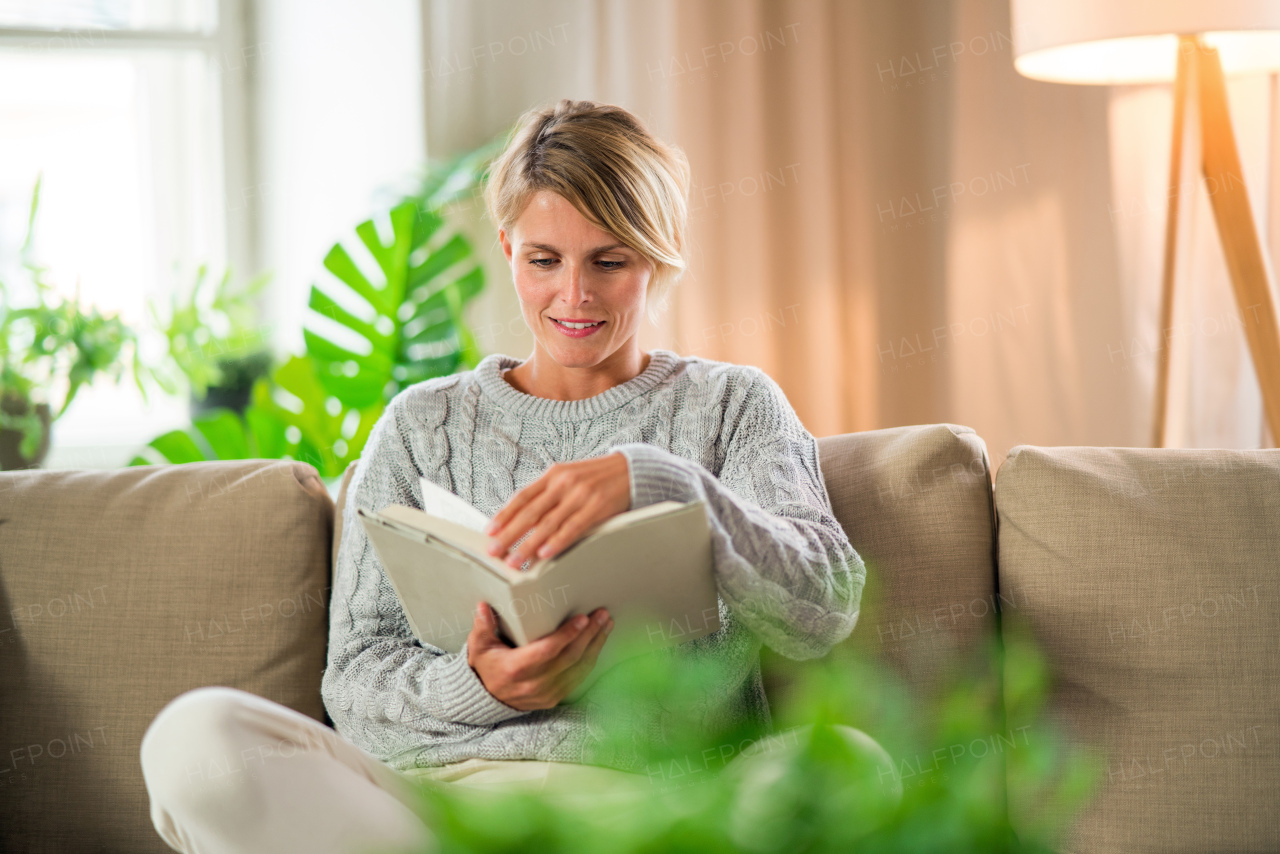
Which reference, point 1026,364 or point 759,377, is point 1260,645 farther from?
point 1026,364

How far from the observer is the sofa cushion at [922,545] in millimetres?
1301

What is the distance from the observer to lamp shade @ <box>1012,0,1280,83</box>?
167 cm

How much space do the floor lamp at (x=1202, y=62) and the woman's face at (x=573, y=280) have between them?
3.04 ft

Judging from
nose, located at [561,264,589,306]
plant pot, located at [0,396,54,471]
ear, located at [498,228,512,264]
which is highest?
ear, located at [498,228,512,264]

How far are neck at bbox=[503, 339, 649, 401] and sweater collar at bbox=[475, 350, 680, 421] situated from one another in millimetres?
14

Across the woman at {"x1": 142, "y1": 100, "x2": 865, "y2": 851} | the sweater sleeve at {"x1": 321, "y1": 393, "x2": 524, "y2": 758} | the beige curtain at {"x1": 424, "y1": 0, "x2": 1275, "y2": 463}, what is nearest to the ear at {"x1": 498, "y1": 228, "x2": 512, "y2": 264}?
the woman at {"x1": 142, "y1": 100, "x2": 865, "y2": 851}

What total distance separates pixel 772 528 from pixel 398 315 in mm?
1511

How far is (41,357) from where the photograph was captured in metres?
2.43

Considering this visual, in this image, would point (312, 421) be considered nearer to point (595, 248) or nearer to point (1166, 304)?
point (595, 248)

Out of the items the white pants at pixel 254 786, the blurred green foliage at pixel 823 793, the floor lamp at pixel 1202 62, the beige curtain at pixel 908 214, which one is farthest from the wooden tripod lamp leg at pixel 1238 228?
the blurred green foliage at pixel 823 793

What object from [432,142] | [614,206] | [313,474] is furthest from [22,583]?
[432,142]

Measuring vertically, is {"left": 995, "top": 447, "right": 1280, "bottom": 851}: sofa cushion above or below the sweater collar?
below

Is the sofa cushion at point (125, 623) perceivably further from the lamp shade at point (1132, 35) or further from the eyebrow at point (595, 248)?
the lamp shade at point (1132, 35)

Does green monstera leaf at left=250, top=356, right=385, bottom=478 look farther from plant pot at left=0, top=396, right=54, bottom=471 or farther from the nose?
the nose
